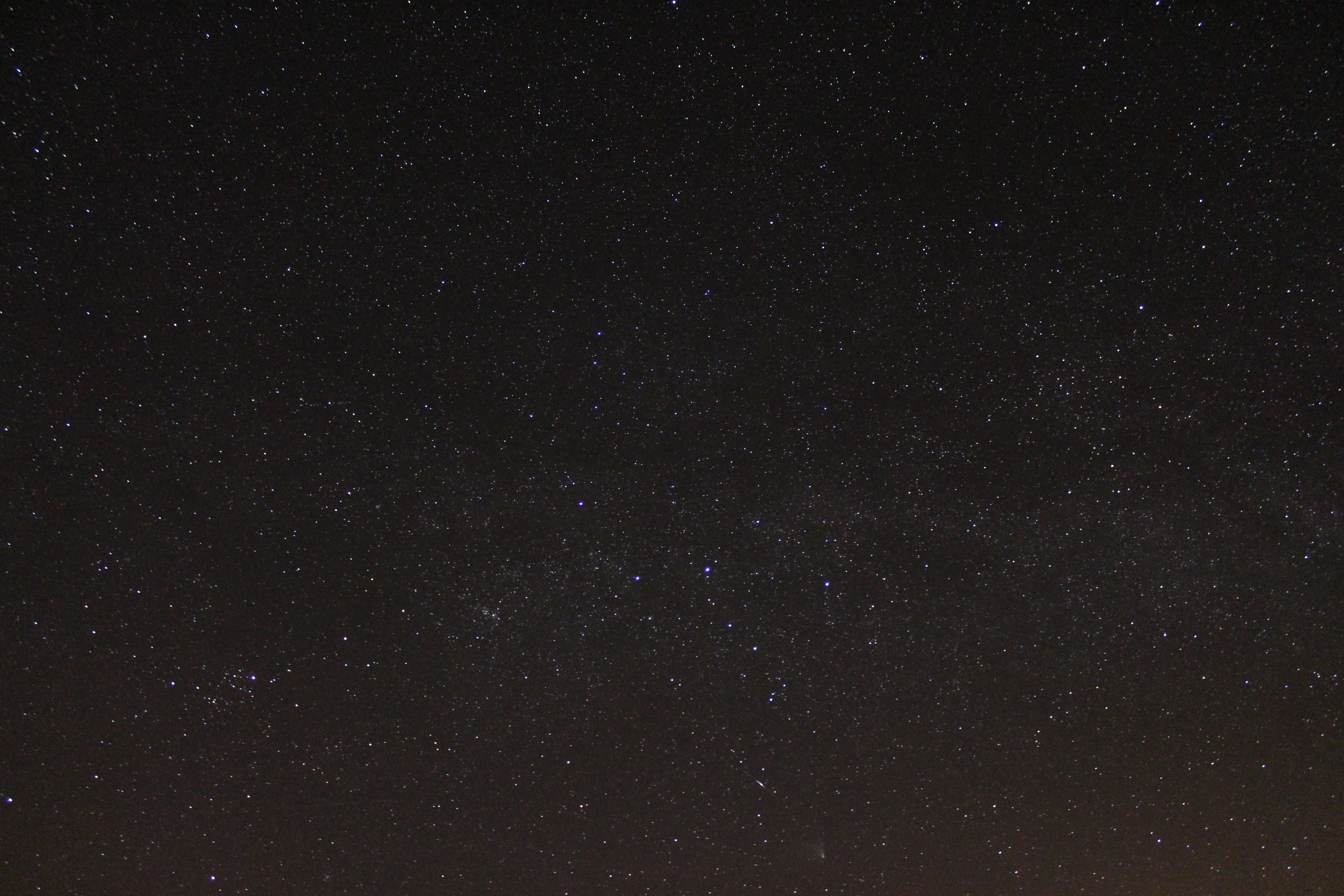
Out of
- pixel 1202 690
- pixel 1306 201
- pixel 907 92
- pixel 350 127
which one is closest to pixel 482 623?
pixel 350 127

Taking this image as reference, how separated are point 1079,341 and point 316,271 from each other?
1142 millimetres

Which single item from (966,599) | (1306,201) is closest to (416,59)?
(966,599)

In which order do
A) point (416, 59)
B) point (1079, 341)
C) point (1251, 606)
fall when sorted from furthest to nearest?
point (1251, 606), point (1079, 341), point (416, 59)

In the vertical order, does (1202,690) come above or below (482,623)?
below

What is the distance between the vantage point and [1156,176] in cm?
109

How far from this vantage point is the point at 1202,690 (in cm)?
126

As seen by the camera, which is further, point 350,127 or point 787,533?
point 787,533

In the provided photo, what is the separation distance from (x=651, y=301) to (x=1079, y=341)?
0.65 metres

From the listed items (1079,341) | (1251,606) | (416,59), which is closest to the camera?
(416,59)

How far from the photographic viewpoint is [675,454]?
3.85ft

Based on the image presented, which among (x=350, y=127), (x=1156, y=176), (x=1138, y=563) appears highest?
(x=350, y=127)

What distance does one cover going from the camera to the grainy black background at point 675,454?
3.44 feet

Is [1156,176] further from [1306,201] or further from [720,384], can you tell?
[720,384]

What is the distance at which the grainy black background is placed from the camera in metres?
1.05
